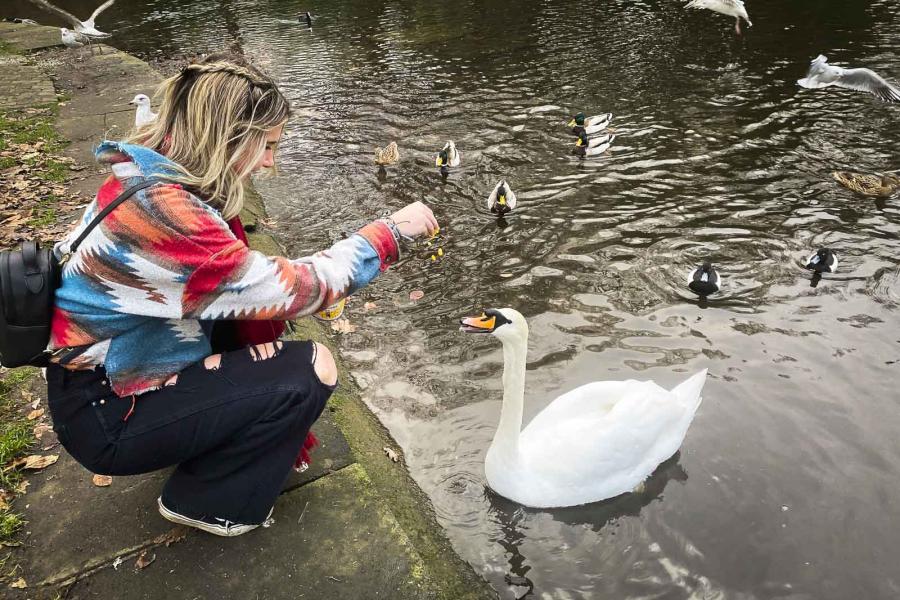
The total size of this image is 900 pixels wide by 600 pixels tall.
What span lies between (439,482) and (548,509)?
704mm

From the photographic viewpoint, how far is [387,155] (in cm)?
870

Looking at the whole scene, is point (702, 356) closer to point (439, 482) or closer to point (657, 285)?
point (657, 285)

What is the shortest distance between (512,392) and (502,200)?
3.91 meters

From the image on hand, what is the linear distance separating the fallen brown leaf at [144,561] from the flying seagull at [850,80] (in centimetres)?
1078

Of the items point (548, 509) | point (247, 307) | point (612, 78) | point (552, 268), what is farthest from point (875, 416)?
point (612, 78)

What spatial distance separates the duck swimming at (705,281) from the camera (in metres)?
5.90

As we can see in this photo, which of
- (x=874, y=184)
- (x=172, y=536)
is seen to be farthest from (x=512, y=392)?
(x=874, y=184)

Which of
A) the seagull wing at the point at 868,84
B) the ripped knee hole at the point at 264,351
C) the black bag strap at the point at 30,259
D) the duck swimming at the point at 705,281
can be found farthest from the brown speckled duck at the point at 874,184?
the black bag strap at the point at 30,259

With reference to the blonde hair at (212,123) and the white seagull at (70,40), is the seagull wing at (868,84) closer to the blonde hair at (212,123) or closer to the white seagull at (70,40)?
the blonde hair at (212,123)

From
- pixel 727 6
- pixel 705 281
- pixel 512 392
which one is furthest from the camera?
pixel 727 6

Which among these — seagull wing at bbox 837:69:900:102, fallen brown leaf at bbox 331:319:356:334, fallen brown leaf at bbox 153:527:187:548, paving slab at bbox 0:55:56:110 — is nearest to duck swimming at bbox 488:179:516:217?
fallen brown leaf at bbox 331:319:356:334

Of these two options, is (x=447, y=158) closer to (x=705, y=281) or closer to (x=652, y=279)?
(x=652, y=279)

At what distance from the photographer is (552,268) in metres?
6.39

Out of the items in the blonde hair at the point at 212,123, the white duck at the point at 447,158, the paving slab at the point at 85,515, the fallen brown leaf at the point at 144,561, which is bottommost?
the white duck at the point at 447,158
